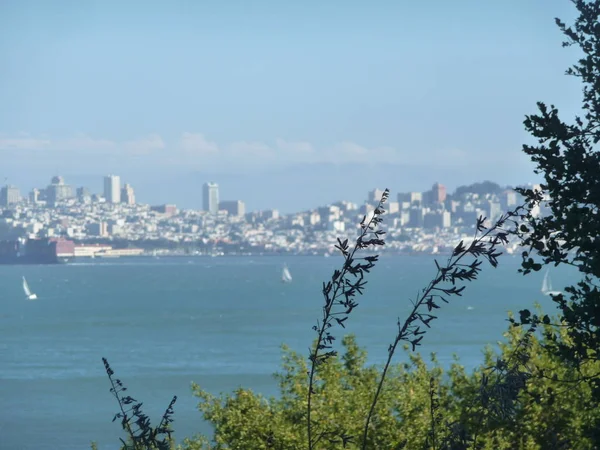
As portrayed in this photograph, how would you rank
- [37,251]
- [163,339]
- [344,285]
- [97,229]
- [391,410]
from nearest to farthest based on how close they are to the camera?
1. [344,285]
2. [391,410]
3. [163,339]
4. [37,251]
5. [97,229]

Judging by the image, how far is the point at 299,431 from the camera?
11773 mm

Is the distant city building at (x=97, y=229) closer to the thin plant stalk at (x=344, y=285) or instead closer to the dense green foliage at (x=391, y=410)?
the dense green foliage at (x=391, y=410)

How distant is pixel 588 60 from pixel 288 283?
88.9 metres

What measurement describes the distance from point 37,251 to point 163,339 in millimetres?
111229

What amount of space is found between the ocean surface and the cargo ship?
62.4 m

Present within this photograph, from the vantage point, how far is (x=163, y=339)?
49500mm

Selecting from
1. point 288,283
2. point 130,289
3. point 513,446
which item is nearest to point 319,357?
point 513,446

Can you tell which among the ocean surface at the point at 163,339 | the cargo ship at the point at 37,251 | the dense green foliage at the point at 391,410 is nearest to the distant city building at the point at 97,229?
the cargo ship at the point at 37,251

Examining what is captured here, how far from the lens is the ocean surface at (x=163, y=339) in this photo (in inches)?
1193

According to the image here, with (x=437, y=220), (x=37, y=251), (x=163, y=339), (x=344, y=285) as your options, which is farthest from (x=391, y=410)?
(x=437, y=220)

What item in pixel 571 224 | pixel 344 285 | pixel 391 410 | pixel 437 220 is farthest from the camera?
pixel 437 220

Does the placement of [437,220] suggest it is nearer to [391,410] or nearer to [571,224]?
[391,410]

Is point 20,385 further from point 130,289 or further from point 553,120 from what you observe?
point 130,289

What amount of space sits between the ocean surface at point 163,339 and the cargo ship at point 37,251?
205ft
